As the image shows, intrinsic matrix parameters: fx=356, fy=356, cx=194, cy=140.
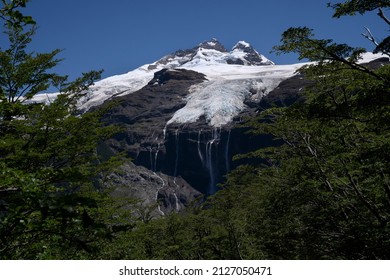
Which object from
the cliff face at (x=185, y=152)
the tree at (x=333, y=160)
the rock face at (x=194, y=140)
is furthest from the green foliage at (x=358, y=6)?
the cliff face at (x=185, y=152)

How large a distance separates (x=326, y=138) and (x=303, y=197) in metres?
2.26

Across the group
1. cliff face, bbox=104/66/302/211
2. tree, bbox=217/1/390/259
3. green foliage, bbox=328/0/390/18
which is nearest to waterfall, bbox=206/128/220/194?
cliff face, bbox=104/66/302/211

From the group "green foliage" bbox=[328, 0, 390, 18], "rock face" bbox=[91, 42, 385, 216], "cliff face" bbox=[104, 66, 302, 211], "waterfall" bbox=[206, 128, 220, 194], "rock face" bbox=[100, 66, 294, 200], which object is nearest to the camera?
"green foliage" bbox=[328, 0, 390, 18]

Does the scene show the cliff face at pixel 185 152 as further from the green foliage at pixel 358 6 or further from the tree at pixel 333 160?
the green foliage at pixel 358 6

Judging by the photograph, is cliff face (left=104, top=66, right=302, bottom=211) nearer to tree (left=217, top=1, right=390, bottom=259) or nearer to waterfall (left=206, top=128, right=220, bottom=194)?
waterfall (left=206, top=128, right=220, bottom=194)

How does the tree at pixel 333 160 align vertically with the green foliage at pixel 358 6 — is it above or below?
below

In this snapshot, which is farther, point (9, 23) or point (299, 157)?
point (299, 157)

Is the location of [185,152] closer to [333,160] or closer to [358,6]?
[333,160]

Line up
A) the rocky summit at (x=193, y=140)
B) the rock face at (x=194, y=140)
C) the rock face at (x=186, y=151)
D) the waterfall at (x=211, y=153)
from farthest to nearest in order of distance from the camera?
the waterfall at (x=211, y=153)
the rock face at (x=186, y=151)
the rocky summit at (x=193, y=140)
the rock face at (x=194, y=140)

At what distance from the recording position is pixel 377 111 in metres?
7.94

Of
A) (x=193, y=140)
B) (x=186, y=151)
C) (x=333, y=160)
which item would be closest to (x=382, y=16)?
(x=333, y=160)

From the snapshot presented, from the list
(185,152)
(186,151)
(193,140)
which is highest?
(193,140)
